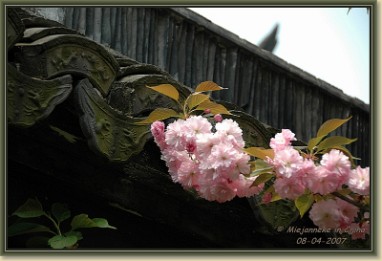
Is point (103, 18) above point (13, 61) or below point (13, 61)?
above

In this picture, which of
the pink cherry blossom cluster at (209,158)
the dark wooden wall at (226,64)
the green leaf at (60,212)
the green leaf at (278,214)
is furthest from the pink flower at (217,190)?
the dark wooden wall at (226,64)

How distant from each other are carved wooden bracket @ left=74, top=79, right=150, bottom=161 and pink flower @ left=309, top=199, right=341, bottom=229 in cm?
69

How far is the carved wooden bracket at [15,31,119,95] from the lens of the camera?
231 centimetres

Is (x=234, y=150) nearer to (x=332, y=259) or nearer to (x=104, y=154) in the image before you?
(x=104, y=154)

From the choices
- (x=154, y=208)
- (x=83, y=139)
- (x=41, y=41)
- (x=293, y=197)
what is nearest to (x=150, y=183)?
(x=154, y=208)

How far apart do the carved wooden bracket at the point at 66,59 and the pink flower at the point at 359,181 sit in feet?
2.91

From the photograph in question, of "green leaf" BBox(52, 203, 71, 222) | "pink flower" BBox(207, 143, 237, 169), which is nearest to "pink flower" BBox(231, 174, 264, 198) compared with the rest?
"pink flower" BBox(207, 143, 237, 169)

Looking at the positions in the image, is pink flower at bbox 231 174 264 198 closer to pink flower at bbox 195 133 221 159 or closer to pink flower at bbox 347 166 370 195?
pink flower at bbox 195 133 221 159

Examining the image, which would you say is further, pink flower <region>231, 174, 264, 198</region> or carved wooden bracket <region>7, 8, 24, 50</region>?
carved wooden bracket <region>7, 8, 24, 50</region>

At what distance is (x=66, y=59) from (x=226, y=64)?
2.22m

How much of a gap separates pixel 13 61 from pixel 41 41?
0.11m

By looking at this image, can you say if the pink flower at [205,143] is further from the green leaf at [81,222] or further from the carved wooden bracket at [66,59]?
the green leaf at [81,222]

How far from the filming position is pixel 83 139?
2486 mm

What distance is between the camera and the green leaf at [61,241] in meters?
2.49
